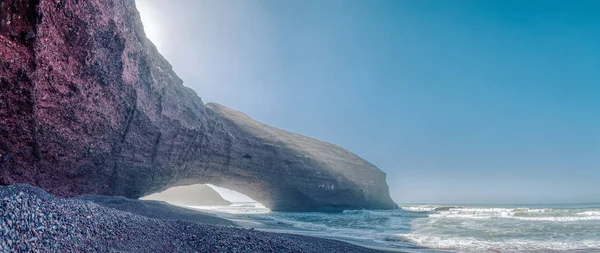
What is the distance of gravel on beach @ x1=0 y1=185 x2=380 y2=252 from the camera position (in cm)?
285

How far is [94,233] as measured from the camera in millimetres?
3469

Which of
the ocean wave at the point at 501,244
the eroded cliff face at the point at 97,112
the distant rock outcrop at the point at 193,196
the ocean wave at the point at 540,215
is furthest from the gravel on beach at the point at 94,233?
the distant rock outcrop at the point at 193,196

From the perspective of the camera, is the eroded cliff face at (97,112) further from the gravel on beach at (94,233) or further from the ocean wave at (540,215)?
the ocean wave at (540,215)

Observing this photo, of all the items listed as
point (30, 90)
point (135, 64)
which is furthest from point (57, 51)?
point (135, 64)

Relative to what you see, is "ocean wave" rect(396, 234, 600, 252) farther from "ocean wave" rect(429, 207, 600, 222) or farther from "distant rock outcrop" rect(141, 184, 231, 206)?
"distant rock outcrop" rect(141, 184, 231, 206)

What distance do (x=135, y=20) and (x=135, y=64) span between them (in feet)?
5.20

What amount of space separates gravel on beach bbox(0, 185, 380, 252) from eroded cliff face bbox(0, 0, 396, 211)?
3.56m

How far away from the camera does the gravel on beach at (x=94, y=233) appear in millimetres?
2854

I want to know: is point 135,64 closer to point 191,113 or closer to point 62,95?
point 62,95

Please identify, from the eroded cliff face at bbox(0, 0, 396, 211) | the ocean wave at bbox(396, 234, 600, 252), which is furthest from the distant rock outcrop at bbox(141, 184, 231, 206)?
the ocean wave at bbox(396, 234, 600, 252)

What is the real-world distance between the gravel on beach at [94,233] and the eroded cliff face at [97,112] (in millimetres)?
3557

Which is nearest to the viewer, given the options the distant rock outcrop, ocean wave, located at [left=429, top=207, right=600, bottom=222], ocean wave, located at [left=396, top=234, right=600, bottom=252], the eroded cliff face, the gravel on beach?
the gravel on beach

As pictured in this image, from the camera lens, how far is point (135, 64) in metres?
9.74

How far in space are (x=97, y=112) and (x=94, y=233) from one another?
6.53 meters
